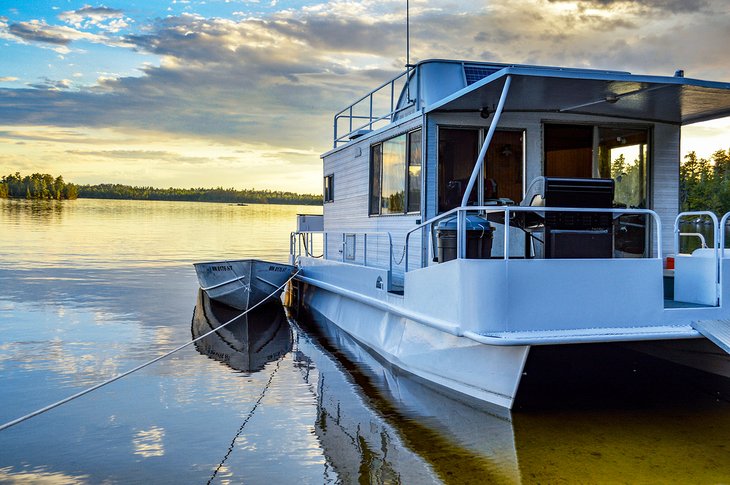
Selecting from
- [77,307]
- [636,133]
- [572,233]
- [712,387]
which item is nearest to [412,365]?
[572,233]

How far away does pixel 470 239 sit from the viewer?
24.9 ft

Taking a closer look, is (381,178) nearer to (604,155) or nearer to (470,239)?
(604,155)

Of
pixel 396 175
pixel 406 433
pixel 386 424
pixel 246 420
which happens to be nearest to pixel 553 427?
pixel 406 433

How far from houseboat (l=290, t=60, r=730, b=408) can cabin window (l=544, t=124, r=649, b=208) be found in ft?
0.06

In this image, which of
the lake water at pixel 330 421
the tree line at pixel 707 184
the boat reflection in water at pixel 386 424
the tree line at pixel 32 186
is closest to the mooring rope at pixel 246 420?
the lake water at pixel 330 421

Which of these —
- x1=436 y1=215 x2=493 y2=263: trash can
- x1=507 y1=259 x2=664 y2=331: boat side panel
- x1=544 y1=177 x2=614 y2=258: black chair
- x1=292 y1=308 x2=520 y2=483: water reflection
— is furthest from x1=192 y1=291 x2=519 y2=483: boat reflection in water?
x1=544 y1=177 x2=614 y2=258: black chair

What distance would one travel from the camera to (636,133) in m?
9.72

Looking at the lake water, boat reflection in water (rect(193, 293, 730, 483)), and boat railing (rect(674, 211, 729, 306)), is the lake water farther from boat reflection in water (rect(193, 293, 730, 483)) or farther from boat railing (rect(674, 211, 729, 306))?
boat railing (rect(674, 211, 729, 306))

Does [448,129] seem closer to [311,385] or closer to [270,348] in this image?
[311,385]

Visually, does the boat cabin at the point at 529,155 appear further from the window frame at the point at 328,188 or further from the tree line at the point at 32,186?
the tree line at the point at 32,186

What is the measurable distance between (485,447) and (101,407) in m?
4.43

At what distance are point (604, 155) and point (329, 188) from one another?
6.64m

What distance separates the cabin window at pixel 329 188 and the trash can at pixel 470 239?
690 cm

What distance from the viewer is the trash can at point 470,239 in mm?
7590
